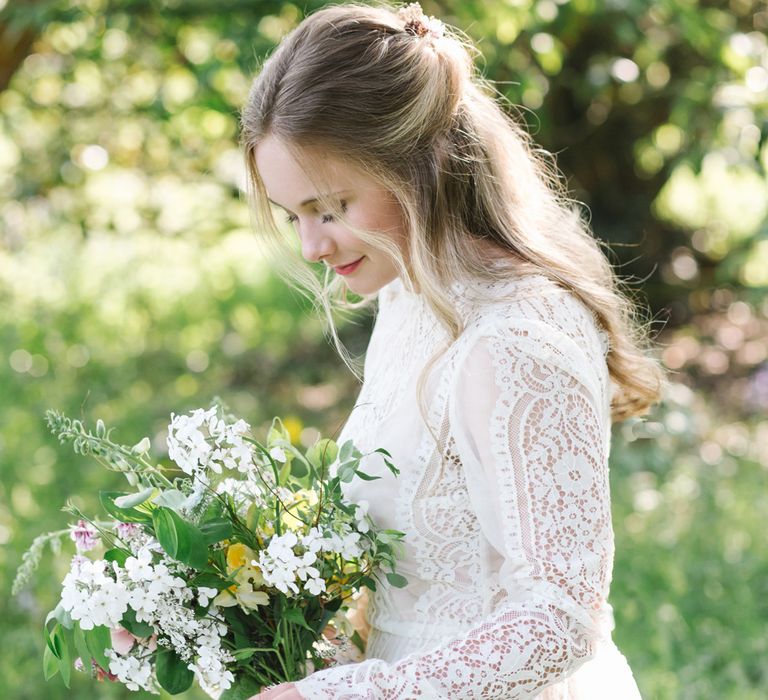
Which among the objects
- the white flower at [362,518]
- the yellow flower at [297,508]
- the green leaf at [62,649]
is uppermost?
the white flower at [362,518]

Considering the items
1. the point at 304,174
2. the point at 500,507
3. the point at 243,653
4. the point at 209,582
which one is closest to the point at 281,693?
the point at 243,653

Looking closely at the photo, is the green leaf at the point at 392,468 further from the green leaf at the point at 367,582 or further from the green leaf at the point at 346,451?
the green leaf at the point at 367,582

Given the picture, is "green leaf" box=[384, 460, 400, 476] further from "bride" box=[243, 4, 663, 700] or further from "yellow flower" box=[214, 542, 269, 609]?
"yellow flower" box=[214, 542, 269, 609]

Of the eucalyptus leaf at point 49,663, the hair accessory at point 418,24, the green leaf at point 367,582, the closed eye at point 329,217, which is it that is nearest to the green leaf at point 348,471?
the green leaf at point 367,582

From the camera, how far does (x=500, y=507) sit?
4.78 feet

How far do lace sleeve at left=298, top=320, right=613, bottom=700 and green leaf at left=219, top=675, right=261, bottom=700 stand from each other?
0.15 metres

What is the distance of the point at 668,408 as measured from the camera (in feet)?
11.9

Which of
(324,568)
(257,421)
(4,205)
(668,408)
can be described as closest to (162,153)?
→ (4,205)

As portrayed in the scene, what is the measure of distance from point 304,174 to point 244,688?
30.4 inches

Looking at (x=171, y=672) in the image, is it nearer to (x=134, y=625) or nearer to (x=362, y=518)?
(x=134, y=625)

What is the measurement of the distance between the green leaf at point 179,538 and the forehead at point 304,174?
20.1 inches

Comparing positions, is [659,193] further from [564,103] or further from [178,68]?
[178,68]

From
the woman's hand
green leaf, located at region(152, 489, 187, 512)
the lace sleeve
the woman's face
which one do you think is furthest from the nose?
the woman's hand

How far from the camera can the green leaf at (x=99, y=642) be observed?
1467mm
